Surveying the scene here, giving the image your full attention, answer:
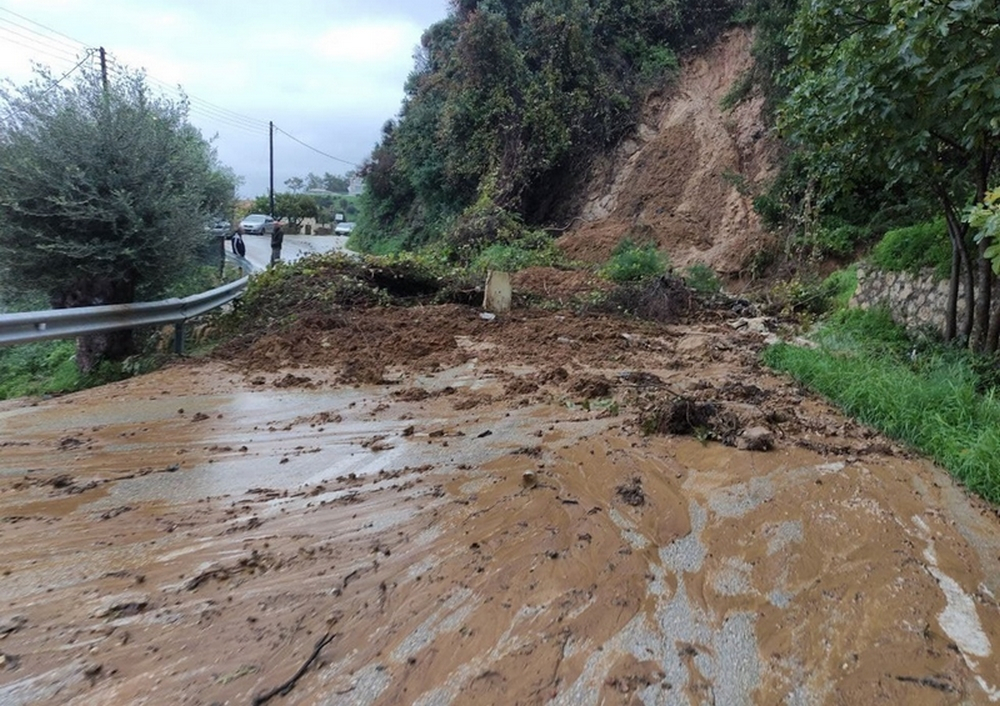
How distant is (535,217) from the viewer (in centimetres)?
2134

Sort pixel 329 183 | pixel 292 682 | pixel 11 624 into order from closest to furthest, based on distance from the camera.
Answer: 1. pixel 292 682
2. pixel 11 624
3. pixel 329 183

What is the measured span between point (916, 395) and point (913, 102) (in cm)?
321

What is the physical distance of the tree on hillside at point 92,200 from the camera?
291 inches

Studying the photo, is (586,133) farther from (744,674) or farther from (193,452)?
(744,674)

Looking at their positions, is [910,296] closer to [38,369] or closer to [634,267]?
[634,267]

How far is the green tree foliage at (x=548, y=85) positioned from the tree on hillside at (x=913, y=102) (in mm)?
12964

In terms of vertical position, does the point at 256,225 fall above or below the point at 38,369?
above

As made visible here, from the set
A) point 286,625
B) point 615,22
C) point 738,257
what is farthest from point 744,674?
point 615,22

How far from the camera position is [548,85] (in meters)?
20.4

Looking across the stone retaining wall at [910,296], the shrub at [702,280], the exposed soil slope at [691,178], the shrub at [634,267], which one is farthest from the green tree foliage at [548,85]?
the stone retaining wall at [910,296]

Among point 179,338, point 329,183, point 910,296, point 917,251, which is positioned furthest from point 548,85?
point 329,183

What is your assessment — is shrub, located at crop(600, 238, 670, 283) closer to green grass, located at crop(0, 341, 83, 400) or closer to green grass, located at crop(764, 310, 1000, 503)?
green grass, located at crop(764, 310, 1000, 503)

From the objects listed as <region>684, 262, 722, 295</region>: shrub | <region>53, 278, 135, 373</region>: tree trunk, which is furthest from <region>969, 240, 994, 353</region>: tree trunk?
<region>53, 278, 135, 373</region>: tree trunk

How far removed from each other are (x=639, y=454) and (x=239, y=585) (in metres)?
2.64
